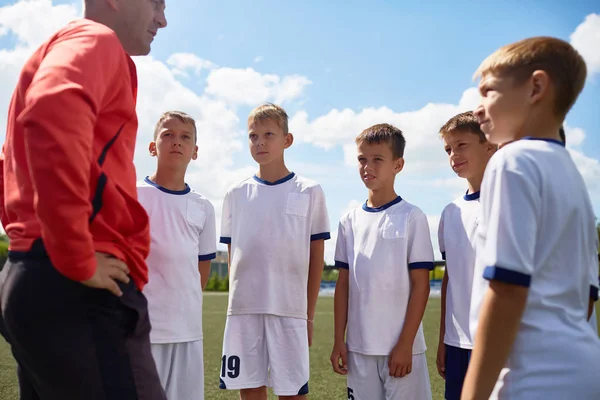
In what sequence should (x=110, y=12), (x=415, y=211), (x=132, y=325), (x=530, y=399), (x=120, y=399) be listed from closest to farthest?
(x=530, y=399), (x=120, y=399), (x=132, y=325), (x=110, y=12), (x=415, y=211)

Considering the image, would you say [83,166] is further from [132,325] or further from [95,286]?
[132,325]

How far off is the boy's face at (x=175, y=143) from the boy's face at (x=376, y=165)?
3.97 ft

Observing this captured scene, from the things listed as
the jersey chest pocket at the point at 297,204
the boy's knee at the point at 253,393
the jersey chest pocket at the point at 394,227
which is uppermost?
the jersey chest pocket at the point at 297,204

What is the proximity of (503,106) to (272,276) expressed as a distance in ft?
7.79

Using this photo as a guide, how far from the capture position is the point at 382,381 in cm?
344

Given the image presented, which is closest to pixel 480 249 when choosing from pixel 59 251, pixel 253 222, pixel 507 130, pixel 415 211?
pixel 507 130

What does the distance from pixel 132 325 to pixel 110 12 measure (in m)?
1.09

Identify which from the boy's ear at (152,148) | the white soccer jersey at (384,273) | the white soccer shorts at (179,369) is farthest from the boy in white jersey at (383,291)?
the boy's ear at (152,148)

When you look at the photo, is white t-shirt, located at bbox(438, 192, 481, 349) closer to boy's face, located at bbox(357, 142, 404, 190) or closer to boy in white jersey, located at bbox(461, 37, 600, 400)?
boy's face, located at bbox(357, 142, 404, 190)

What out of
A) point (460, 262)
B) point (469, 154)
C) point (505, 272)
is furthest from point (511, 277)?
point (469, 154)

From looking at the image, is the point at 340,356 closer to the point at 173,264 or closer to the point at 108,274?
the point at 173,264

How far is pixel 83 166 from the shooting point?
1.46 metres

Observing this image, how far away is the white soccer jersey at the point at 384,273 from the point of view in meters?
3.47

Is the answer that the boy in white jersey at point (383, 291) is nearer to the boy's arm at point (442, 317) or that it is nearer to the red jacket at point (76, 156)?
the boy's arm at point (442, 317)
